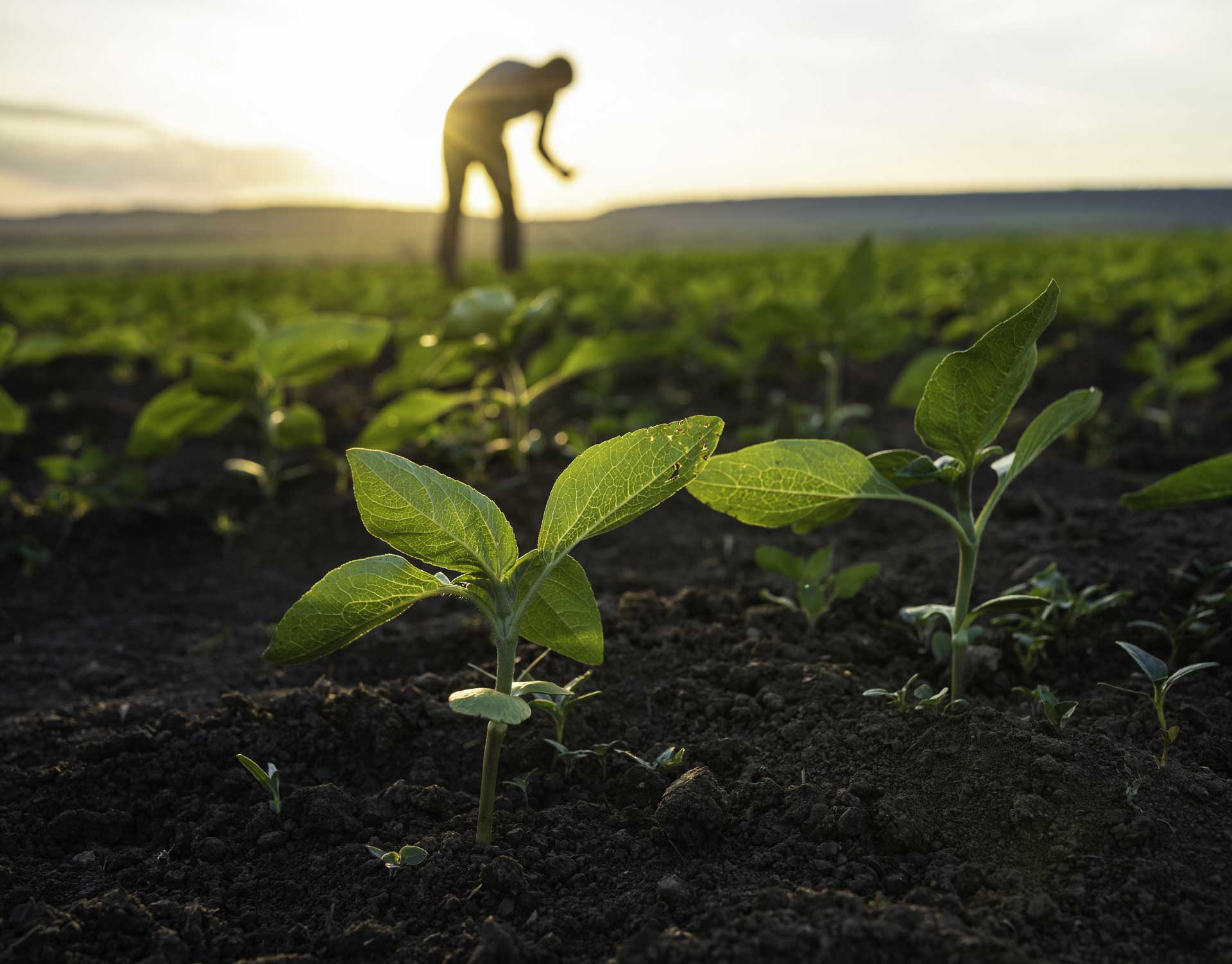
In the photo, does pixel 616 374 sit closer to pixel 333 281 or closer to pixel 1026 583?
pixel 1026 583

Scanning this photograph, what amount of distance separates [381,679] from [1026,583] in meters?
1.63

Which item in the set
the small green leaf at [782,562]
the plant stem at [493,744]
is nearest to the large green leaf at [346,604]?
the plant stem at [493,744]

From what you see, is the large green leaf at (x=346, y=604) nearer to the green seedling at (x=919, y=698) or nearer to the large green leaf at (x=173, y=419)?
the green seedling at (x=919, y=698)

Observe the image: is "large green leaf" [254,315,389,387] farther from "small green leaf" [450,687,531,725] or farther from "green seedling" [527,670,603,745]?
"small green leaf" [450,687,531,725]

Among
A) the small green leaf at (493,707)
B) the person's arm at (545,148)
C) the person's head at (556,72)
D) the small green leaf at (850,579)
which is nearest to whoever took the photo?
the small green leaf at (493,707)

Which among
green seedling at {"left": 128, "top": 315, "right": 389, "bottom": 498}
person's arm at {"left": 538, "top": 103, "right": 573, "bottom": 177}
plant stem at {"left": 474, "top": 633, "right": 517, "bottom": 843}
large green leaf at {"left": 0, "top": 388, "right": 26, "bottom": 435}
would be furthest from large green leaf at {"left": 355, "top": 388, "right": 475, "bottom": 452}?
person's arm at {"left": 538, "top": 103, "right": 573, "bottom": 177}

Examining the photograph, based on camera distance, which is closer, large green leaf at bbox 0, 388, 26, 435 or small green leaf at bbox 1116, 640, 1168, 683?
small green leaf at bbox 1116, 640, 1168, 683

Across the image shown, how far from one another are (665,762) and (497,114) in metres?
7.66

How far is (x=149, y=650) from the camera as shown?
2.75m

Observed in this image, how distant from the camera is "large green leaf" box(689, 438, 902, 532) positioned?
1564 mm

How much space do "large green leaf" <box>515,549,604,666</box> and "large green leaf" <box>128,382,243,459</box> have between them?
2192mm

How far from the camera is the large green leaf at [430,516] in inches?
51.8

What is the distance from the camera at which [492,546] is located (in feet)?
4.64

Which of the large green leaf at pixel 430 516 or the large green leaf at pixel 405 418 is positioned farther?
the large green leaf at pixel 405 418
